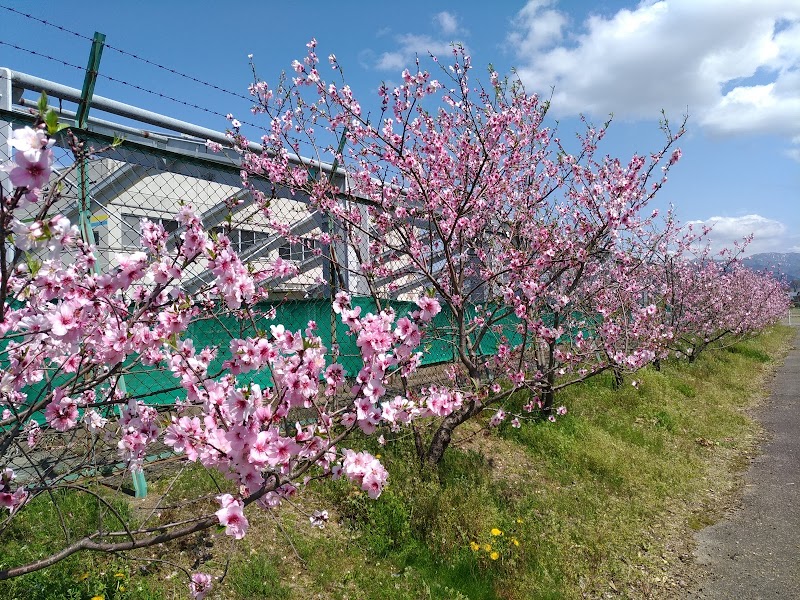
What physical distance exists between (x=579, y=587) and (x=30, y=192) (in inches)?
162

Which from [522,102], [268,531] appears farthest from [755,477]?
[268,531]

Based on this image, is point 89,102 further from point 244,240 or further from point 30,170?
point 30,170

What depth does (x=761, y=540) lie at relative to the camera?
4617 mm

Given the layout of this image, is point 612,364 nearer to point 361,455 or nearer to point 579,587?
point 579,587

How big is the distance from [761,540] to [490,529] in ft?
8.51

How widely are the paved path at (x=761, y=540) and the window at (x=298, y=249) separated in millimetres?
4796

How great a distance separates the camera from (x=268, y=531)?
375cm

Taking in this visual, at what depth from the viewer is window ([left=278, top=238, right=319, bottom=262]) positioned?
594cm

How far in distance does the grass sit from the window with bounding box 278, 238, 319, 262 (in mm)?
2340

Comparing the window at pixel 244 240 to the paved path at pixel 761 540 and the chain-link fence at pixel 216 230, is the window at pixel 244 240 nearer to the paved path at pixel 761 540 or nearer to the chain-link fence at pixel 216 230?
the chain-link fence at pixel 216 230

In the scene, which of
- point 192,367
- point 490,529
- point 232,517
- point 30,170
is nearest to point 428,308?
point 192,367

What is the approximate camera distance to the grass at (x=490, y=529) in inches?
130

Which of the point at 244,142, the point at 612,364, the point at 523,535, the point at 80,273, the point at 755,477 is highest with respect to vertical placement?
the point at 244,142

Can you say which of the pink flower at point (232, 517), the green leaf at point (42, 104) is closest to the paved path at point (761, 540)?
the pink flower at point (232, 517)
